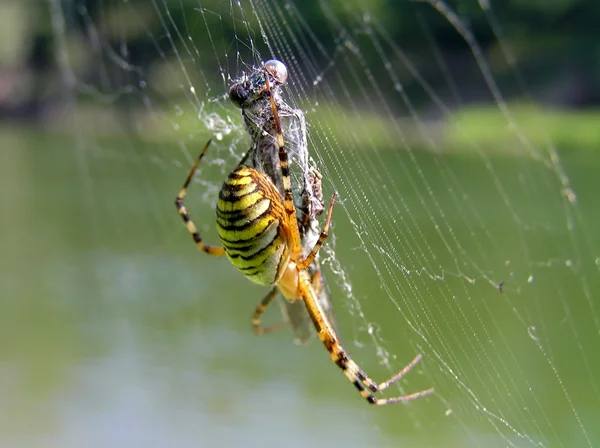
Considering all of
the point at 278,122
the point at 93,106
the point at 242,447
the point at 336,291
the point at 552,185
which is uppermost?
the point at 278,122

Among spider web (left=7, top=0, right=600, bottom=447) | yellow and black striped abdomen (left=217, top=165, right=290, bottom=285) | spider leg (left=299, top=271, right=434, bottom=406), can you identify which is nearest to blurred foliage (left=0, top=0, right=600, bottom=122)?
spider web (left=7, top=0, right=600, bottom=447)

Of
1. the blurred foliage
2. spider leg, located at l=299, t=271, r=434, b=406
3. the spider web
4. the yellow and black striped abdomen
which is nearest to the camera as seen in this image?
the yellow and black striped abdomen

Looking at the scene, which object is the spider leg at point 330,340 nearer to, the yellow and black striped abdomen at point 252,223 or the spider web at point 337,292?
the spider web at point 337,292

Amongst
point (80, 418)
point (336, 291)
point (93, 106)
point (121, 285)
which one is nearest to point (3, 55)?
point (93, 106)

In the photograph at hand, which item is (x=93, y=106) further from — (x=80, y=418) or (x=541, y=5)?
(x=80, y=418)

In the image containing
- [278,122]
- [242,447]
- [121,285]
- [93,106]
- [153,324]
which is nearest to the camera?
[278,122]

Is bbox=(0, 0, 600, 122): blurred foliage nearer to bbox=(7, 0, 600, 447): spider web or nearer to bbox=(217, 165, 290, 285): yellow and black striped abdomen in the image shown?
bbox=(7, 0, 600, 447): spider web

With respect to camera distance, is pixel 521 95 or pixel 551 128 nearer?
pixel 551 128

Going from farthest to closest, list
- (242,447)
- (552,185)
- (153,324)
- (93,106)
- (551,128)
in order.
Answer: (93,106)
(551,128)
(552,185)
(153,324)
(242,447)

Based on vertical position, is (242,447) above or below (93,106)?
above
